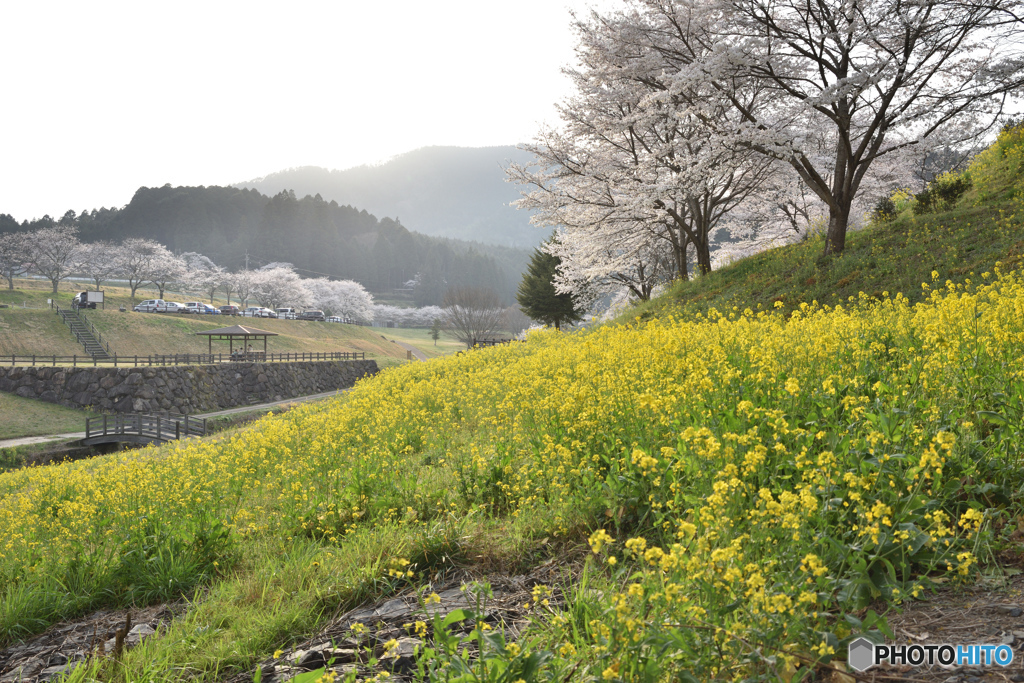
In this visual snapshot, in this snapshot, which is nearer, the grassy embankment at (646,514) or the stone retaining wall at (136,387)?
the grassy embankment at (646,514)

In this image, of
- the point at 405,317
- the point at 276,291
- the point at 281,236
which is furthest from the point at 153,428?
the point at 281,236

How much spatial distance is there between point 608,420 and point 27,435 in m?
31.2

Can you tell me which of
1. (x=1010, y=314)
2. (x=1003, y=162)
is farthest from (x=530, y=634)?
(x=1003, y=162)

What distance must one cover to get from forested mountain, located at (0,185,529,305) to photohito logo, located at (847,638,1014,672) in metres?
114

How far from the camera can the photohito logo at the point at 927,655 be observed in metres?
1.95

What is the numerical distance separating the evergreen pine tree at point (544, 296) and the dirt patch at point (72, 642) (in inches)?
1105

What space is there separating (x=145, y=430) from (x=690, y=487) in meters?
25.8

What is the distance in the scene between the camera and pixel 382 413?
8.84 metres

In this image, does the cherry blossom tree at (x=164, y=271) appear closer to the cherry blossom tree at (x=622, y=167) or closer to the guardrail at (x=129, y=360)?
the guardrail at (x=129, y=360)

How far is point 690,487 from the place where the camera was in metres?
3.00

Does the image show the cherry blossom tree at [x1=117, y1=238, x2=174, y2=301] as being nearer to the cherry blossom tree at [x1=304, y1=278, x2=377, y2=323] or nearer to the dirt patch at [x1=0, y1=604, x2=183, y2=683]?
the cherry blossom tree at [x1=304, y1=278, x2=377, y2=323]

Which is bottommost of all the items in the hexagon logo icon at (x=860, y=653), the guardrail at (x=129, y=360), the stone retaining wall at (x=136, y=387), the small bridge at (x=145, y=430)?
the small bridge at (x=145, y=430)

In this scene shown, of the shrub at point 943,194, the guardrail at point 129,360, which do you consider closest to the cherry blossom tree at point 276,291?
the guardrail at point 129,360

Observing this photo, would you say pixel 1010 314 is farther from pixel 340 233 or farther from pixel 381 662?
pixel 340 233
